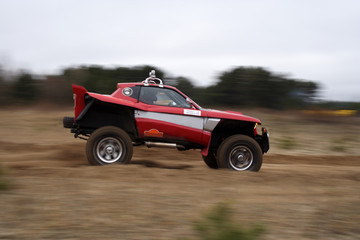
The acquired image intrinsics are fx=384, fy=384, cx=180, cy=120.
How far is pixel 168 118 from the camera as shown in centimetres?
785

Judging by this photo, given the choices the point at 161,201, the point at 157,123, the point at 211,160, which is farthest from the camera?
the point at 211,160

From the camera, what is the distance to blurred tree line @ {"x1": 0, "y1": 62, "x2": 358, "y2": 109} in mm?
23578

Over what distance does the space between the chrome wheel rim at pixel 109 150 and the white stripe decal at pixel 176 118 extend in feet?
2.30

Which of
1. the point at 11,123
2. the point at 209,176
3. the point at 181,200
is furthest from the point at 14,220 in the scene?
the point at 11,123

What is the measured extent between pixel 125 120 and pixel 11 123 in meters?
10.3

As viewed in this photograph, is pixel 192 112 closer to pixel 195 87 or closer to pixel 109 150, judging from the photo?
pixel 109 150

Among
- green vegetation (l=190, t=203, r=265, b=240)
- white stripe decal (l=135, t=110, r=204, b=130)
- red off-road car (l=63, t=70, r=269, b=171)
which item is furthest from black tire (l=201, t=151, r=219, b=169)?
green vegetation (l=190, t=203, r=265, b=240)

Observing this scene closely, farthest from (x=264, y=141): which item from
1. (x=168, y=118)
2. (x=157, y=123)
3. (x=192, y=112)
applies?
(x=157, y=123)

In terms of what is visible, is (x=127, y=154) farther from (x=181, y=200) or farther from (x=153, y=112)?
(x=181, y=200)

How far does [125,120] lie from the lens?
7996 millimetres

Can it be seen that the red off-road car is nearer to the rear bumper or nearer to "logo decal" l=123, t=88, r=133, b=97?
"logo decal" l=123, t=88, r=133, b=97

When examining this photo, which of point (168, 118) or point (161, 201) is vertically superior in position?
point (168, 118)

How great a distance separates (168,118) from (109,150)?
4.42 ft

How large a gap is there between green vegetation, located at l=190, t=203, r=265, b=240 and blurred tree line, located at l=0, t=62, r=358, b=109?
67.2ft
